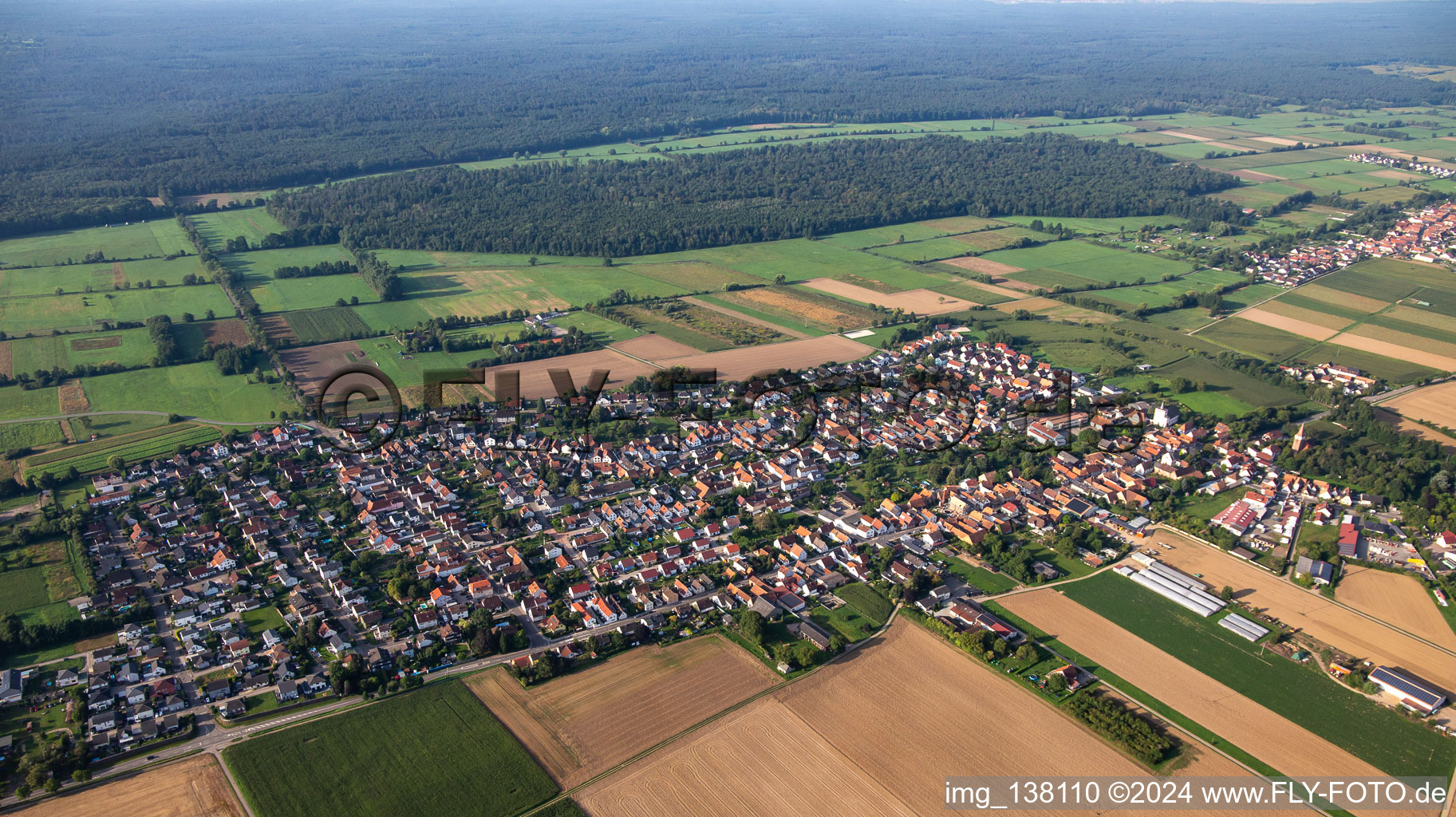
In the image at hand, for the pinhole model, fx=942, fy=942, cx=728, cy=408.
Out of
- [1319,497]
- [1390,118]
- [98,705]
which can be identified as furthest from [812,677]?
[1390,118]

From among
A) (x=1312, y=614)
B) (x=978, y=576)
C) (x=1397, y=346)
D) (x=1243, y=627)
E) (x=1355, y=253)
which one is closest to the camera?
(x=1243, y=627)

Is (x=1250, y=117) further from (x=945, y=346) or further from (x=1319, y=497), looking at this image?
(x=1319, y=497)

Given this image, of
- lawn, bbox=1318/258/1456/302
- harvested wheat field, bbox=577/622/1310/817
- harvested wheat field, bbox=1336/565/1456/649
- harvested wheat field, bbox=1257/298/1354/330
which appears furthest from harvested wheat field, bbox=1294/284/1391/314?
harvested wheat field, bbox=577/622/1310/817

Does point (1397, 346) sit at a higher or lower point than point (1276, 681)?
higher

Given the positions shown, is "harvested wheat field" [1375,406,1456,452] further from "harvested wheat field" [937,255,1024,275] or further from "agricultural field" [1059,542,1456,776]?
"harvested wheat field" [937,255,1024,275]

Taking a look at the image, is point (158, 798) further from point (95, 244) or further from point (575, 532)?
point (95, 244)

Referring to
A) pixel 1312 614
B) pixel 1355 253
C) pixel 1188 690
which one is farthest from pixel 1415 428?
pixel 1355 253

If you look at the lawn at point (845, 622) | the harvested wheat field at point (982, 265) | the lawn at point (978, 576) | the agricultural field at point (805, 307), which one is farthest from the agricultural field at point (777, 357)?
the lawn at point (845, 622)

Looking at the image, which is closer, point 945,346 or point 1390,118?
point 945,346
